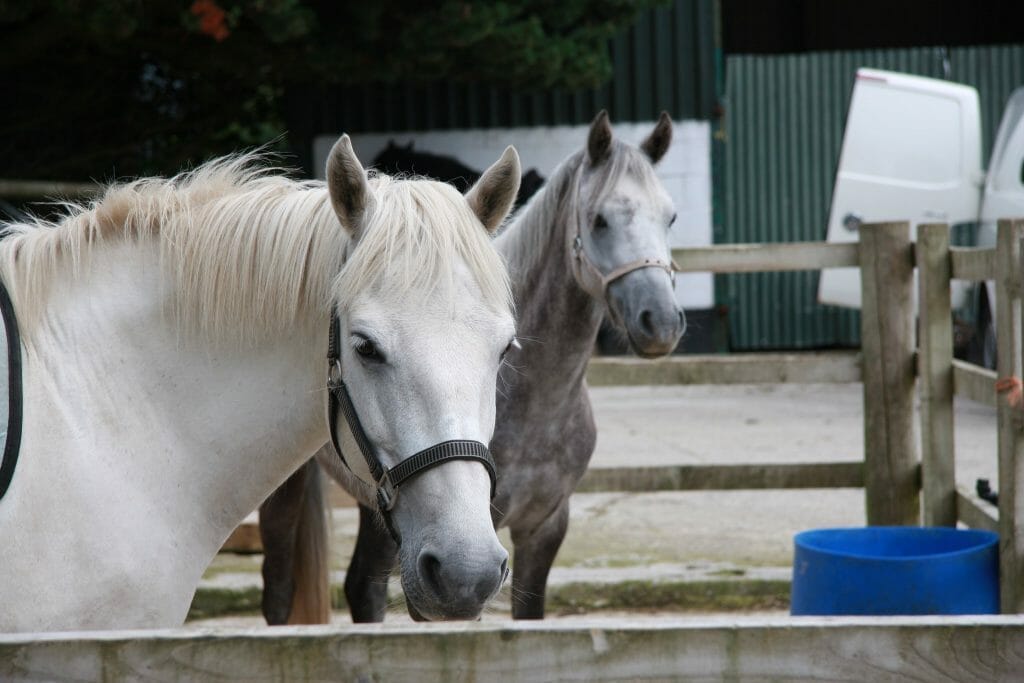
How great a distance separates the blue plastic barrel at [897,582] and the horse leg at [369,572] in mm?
1178

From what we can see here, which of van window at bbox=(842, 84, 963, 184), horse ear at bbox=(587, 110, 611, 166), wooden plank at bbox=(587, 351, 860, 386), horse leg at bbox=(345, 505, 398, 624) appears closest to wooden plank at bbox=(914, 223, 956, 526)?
wooden plank at bbox=(587, 351, 860, 386)

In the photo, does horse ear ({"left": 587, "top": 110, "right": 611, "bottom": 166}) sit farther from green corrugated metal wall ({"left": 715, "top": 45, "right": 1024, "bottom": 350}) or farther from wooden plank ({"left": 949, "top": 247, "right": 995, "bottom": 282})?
green corrugated metal wall ({"left": 715, "top": 45, "right": 1024, "bottom": 350})

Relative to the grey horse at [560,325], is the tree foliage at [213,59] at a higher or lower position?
higher

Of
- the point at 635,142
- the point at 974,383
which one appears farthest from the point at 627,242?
the point at 635,142

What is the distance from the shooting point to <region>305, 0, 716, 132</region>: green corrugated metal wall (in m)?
10.4

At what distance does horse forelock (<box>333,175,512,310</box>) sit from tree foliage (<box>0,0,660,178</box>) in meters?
5.43

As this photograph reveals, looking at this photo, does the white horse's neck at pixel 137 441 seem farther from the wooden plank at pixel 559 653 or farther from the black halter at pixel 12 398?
the wooden plank at pixel 559 653

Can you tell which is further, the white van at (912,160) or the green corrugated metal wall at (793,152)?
the green corrugated metal wall at (793,152)

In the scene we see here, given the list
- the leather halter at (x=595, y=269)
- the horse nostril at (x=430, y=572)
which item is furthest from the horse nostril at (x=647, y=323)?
the horse nostril at (x=430, y=572)

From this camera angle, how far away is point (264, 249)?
1891 millimetres

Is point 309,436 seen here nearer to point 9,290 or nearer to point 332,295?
point 332,295

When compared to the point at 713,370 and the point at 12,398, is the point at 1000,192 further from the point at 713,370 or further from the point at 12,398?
the point at 12,398

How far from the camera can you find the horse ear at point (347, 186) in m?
1.75

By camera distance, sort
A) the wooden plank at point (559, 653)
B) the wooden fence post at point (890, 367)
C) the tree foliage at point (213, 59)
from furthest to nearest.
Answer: the tree foliage at point (213, 59), the wooden fence post at point (890, 367), the wooden plank at point (559, 653)
